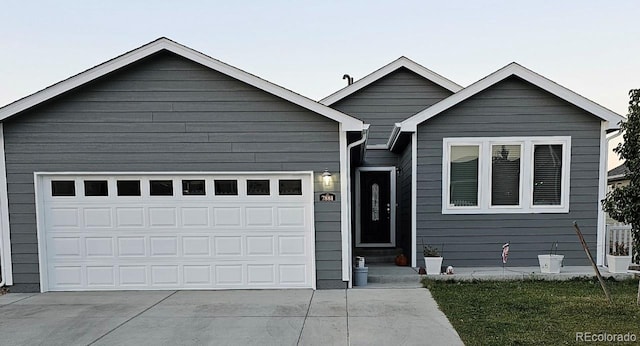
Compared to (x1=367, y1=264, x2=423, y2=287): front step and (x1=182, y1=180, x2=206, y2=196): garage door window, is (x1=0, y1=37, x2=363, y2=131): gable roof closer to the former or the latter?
(x1=182, y1=180, x2=206, y2=196): garage door window

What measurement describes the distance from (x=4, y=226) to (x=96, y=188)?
1.51 m

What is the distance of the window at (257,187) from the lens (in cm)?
535

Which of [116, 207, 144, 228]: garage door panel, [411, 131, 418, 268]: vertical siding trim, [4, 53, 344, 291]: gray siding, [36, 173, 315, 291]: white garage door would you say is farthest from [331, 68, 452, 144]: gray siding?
[116, 207, 144, 228]: garage door panel

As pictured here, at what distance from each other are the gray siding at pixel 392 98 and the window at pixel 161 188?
195 inches

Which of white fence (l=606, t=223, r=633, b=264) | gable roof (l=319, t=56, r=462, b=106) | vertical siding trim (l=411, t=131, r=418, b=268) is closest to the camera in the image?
white fence (l=606, t=223, r=633, b=264)

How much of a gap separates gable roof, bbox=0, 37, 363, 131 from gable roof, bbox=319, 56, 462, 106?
11.9ft

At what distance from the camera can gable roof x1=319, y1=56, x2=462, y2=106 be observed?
863 cm

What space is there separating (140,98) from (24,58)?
698 cm

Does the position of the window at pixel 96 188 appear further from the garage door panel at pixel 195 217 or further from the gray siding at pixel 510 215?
the gray siding at pixel 510 215

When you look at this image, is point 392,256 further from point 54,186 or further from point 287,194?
point 54,186

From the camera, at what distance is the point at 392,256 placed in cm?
738

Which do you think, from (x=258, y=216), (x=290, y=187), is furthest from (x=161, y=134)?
(x=290, y=187)

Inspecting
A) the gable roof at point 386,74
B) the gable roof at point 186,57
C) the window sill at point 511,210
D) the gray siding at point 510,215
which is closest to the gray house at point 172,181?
the gable roof at point 186,57

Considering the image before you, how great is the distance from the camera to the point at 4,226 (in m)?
5.15
